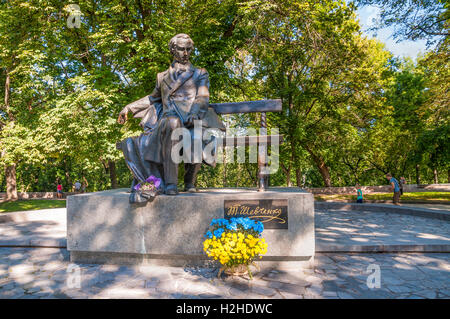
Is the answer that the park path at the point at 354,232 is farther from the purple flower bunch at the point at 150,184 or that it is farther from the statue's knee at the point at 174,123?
the statue's knee at the point at 174,123

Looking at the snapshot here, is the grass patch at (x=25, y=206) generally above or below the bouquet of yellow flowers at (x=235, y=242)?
below

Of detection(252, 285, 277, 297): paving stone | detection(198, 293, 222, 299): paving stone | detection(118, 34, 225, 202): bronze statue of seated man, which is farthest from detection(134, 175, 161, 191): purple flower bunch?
detection(252, 285, 277, 297): paving stone

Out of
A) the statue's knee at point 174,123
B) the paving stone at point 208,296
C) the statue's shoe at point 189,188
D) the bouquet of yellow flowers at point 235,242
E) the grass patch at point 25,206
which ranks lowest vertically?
the grass patch at point 25,206

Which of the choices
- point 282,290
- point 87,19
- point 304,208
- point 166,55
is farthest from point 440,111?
point 87,19

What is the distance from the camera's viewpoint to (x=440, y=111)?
1296 cm

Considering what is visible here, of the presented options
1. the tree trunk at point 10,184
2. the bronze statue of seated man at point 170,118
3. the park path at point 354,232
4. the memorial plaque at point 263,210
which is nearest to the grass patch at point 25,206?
the tree trunk at point 10,184

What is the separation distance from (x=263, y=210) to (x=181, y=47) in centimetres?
287

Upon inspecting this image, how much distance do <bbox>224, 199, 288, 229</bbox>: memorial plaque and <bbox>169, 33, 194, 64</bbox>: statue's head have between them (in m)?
2.48

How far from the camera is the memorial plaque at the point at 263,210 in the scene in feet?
12.8

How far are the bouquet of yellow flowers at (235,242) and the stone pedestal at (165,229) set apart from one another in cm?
32

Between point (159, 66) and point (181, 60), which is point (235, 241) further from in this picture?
point (159, 66)

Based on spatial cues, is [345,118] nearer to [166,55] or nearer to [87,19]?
[166,55]

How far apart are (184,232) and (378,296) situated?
2.33m

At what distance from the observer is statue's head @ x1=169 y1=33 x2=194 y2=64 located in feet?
15.6
